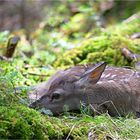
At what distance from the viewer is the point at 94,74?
612 cm

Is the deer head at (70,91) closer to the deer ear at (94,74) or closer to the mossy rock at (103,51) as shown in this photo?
the deer ear at (94,74)

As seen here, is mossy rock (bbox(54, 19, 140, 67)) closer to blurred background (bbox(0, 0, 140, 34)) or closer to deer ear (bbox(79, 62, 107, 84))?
deer ear (bbox(79, 62, 107, 84))

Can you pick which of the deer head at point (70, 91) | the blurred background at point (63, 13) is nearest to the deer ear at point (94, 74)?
the deer head at point (70, 91)

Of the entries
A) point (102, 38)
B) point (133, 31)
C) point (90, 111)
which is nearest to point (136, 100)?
point (90, 111)

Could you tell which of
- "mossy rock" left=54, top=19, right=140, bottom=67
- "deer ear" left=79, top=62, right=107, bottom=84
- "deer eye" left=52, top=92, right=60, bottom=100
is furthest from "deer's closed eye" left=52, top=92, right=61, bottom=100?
"mossy rock" left=54, top=19, right=140, bottom=67

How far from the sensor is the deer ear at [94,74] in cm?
600

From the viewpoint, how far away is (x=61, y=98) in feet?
20.4

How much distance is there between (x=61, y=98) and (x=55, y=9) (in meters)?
11.1

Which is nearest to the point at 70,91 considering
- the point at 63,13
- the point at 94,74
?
the point at 94,74

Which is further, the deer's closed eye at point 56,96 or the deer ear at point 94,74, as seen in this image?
the deer's closed eye at point 56,96

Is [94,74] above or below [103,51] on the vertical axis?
above

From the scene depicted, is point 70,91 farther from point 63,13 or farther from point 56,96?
point 63,13

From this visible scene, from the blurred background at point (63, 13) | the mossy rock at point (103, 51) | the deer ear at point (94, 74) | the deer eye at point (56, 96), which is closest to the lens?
the deer ear at point (94, 74)

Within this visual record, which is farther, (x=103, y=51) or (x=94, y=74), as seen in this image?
(x=103, y=51)
